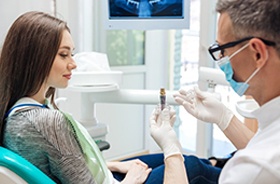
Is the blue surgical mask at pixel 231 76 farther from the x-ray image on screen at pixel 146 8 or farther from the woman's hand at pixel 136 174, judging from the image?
the x-ray image on screen at pixel 146 8

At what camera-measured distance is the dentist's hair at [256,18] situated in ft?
2.85

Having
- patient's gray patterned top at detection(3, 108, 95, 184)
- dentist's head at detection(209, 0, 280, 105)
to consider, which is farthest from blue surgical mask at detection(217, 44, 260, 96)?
patient's gray patterned top at detection(3, 108, 95, 184)

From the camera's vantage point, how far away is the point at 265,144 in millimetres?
905

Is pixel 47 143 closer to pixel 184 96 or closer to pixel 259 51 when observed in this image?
pixel 184 96

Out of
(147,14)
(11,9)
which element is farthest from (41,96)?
(11,9)

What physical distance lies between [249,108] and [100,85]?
888 millimetres

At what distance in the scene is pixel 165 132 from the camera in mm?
1430

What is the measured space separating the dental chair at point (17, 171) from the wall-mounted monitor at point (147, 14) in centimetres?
127

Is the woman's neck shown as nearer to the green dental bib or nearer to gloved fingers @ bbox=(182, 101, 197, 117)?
the green dental bib

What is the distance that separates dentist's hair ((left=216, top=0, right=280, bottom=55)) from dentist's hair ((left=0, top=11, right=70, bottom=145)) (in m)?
0.73

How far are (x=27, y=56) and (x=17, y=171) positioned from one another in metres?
0.43

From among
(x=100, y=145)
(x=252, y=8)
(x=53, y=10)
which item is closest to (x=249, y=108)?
(x=100, y=145)

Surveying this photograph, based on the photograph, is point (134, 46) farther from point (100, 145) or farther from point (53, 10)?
point (100, 145)

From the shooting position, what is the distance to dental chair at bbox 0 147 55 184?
3.92 ft
